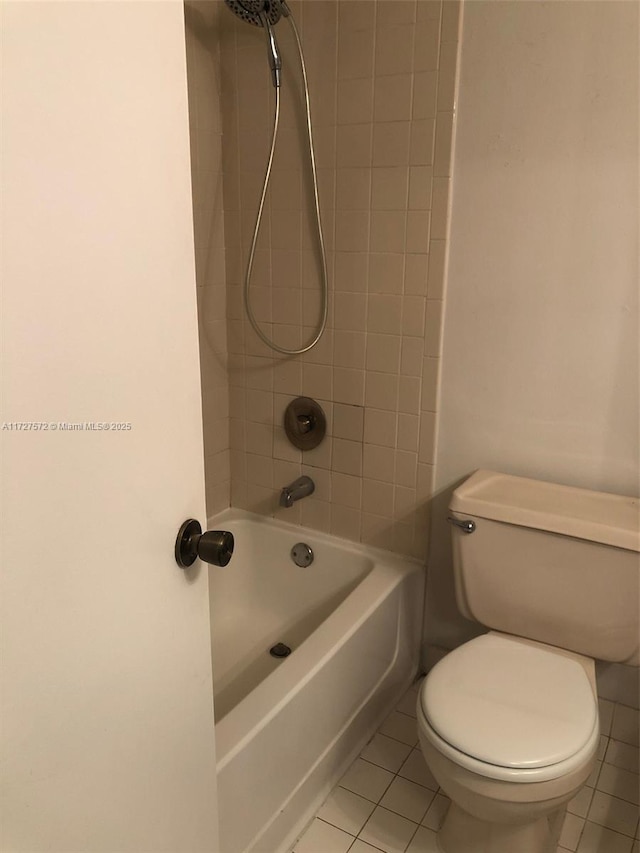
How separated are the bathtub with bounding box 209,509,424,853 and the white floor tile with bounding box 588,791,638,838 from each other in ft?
1.92

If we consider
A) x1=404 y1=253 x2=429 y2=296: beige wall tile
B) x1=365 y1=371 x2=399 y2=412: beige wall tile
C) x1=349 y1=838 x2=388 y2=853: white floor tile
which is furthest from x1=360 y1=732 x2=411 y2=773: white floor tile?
x1=404 y1=253 x2=429 y2=296: beige wall tile

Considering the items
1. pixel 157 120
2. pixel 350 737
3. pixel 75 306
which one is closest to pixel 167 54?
pixel 157 120

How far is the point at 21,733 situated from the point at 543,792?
102cm

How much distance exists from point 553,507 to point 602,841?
2.52ft

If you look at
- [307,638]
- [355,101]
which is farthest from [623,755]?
[355,101]

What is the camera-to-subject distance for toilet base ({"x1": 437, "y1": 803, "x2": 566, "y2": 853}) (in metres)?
1.44

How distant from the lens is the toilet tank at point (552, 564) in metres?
1.50

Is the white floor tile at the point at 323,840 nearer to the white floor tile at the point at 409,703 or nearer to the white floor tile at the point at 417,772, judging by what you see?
the white floor tile at the point at 417,772

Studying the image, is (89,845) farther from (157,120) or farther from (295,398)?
(295,398)

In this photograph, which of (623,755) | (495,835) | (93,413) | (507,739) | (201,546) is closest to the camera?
(93,413)

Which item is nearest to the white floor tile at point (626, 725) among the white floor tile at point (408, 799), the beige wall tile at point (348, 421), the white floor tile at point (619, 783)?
the white floor tile at point (619, 783)

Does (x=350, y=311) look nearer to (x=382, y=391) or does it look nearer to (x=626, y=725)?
(x=382, y=391)

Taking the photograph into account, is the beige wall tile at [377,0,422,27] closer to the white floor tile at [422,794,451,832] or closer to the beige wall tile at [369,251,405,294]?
the beige wall tile at [369,251,405,294]

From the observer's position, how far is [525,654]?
1.55 metres
